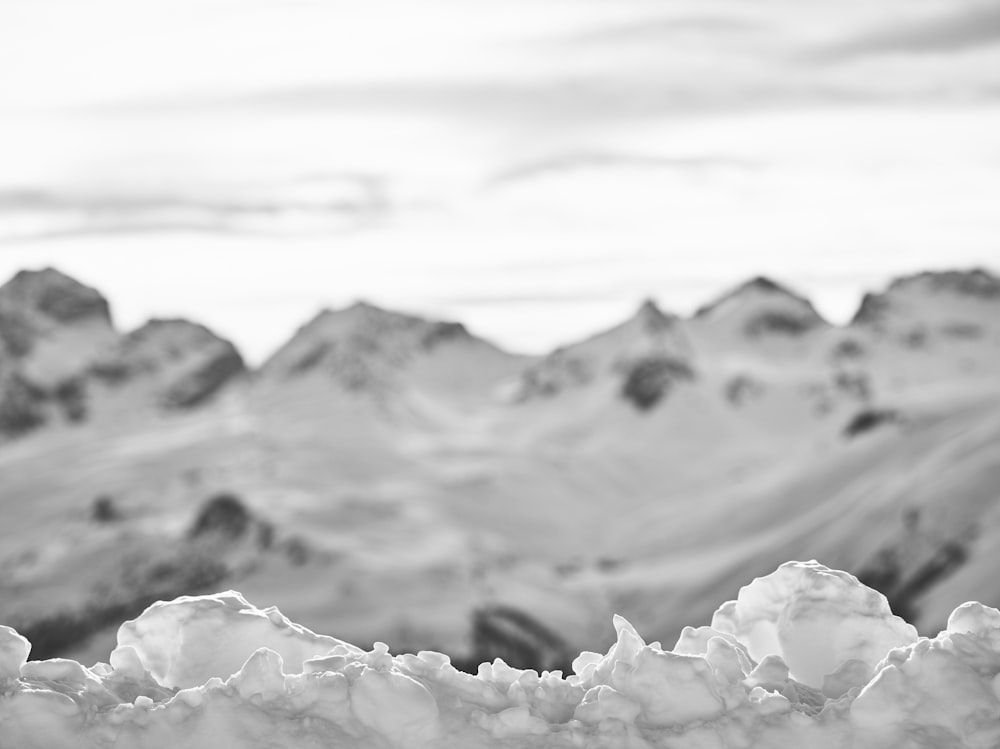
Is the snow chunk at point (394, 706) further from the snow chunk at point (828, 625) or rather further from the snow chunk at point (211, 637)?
the snow chunk at point (828, 625)

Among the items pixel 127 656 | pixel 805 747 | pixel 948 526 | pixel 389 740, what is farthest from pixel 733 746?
pixel 948 526

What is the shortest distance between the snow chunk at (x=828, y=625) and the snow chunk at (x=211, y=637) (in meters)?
5.47

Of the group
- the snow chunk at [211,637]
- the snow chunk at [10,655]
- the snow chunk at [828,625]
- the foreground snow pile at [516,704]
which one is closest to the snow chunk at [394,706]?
the foreground snow pile at [516,704]

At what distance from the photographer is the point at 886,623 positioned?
18406mm

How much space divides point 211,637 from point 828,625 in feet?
24.5

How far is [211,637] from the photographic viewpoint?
17.9 metres

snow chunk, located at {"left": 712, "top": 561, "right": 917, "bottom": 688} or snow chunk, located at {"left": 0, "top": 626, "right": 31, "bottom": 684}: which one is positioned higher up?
snow chunk, located at {"left": 0, "top": 626, "right": 31, "bottom": 684}

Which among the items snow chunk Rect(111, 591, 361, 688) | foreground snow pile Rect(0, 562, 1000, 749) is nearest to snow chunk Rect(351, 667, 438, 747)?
foreground snow pile Rect(0, 562, 1000, 749)

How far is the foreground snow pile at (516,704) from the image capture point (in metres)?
15.6

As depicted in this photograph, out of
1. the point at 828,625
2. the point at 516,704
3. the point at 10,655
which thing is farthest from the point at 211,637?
the point at 828,625

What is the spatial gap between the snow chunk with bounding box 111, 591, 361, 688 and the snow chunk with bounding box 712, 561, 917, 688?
5474mm

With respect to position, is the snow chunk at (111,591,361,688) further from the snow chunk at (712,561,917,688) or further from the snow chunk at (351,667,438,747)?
the snow chunk at (712,561,917,688)

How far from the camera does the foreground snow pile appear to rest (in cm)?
1565

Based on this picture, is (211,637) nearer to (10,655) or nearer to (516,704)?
(10,655)
